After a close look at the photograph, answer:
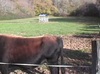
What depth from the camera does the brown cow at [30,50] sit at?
6.81 metres

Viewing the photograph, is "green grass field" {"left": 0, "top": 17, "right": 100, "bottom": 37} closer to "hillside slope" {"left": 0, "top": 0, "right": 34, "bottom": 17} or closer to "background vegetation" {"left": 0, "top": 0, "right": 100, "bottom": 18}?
"hillside slope" {"left": 0, "top": 0, "right": 34, "bottom": 17}

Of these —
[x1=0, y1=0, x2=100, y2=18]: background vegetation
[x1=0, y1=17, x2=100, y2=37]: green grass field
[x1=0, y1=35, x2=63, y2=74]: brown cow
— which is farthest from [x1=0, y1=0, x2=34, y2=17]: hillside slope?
[x1=0, y1=35, x2=63, y2=74]: brown cow

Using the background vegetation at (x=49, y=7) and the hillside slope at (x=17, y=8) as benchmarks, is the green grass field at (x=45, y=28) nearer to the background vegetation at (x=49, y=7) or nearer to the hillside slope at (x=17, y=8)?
the hillside slope at (x=17, y=8)

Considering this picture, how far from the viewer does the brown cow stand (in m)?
6.81

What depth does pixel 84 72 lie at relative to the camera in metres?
9.69

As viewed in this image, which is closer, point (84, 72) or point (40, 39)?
point (40, 39)

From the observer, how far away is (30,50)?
22.6 ft

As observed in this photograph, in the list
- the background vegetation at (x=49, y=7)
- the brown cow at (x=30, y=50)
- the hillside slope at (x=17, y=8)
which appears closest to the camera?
the brown cow at (x=30, y=50)

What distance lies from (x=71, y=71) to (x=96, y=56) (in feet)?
16.1

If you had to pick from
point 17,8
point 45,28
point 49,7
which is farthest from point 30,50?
point 49,7

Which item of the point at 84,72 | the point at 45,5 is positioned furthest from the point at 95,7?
the point at 84,72

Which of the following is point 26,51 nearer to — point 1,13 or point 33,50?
point 33,50

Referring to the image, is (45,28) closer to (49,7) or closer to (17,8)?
(17,8)

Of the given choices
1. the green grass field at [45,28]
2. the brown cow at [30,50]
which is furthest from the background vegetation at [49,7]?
the brown cow at [30,50]
